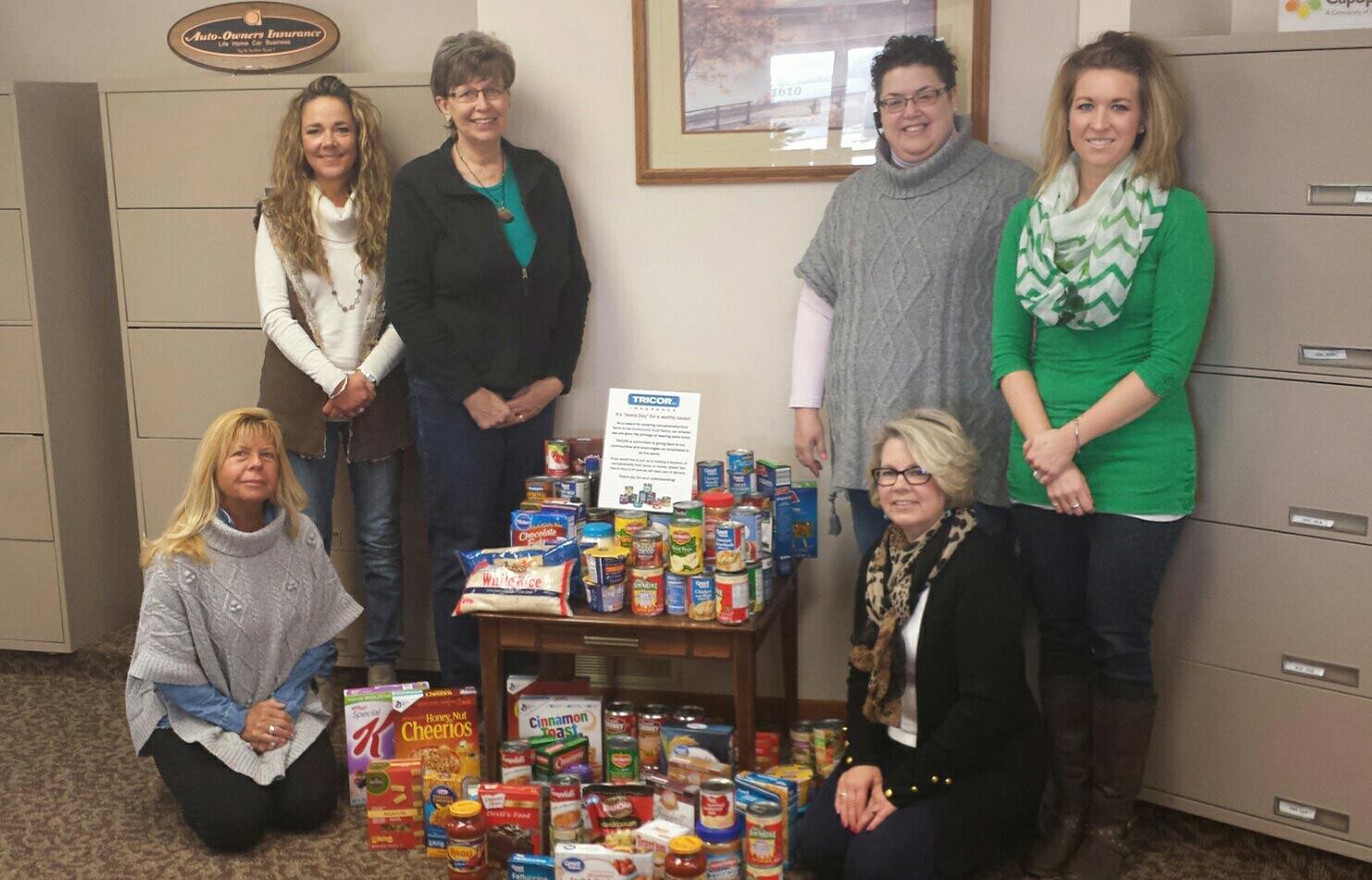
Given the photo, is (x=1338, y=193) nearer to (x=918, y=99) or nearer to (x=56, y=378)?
(x=918, y=99)

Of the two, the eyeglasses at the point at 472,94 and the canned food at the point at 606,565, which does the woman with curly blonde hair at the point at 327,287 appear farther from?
the canned food at the point at 606,565

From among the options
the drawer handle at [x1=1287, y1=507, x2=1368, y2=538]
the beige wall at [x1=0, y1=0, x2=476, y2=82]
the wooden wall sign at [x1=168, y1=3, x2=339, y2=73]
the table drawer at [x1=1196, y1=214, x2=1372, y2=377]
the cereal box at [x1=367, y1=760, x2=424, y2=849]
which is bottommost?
the cereal box at [x1=367, y1=760, x2=424, y2=849]

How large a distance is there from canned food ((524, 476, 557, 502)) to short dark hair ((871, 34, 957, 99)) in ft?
3.59

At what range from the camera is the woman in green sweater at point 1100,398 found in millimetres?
2143

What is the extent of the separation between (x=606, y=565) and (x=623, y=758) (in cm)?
43

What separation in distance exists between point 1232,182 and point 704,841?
5.11ft

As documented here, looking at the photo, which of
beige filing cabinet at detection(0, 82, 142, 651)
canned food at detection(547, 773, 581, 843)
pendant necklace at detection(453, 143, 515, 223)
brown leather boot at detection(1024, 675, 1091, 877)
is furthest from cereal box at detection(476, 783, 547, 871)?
beige filing cabinet at detection(0, 82, 142, 651)

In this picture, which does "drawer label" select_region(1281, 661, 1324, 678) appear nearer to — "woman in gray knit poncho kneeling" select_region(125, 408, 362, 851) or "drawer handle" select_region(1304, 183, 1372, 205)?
"drawer handle" select_region(1304, 183, 1372, 205)

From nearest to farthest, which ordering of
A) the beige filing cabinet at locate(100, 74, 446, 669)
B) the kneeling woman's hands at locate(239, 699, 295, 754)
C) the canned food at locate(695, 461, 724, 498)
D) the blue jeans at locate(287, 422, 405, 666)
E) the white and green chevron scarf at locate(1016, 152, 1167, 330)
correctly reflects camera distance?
1. the white and green chevron scarf at locate(1016, 152, 1167, 330)
2. the kneeling woman's hands at locate(239, 699, 295, 754)
3. the canned food at locate(695, 461, 724, 498)
4. the blue jeans at locate(287, 422, 405, 666)
5. the beige filing cabinet at locate(100, 74, 446, 669)

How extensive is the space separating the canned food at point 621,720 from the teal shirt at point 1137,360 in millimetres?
928

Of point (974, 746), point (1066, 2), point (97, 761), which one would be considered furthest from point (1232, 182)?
point (97, 761)

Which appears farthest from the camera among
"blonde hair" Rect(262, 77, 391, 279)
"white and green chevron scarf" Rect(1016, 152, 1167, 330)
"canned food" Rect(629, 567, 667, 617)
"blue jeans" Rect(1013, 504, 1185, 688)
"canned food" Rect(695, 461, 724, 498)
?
"blonde hair" Rect(262, 77, 391, 279)

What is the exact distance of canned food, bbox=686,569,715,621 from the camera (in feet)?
7.92

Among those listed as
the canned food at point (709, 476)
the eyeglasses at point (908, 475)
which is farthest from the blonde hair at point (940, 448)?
the canned food at point (709, 476)
